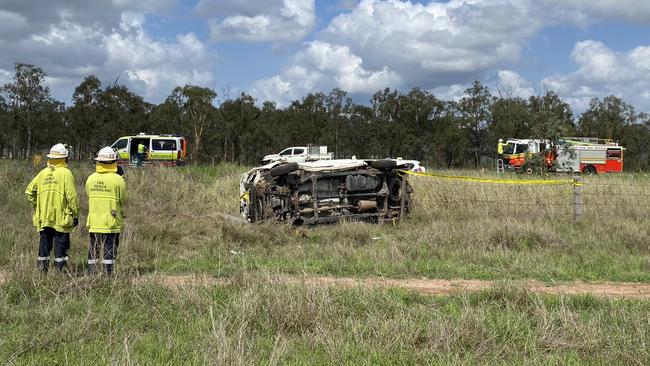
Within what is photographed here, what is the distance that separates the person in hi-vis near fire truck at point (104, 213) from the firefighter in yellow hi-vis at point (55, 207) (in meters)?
0.39

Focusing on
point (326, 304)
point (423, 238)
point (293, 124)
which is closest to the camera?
point (326, 304)

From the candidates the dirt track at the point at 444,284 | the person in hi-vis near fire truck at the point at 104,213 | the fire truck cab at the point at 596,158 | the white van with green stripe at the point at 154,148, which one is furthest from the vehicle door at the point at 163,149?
the person in hi-vis near fire truck at the point at 104,213

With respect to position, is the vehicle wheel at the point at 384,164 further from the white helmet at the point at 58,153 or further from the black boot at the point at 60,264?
the black boot at the point at 60,264

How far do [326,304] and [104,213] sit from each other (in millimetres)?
3412

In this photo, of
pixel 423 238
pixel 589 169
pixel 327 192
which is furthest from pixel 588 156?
pixel 423 238

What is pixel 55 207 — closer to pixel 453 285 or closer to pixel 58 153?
pixel 58 153

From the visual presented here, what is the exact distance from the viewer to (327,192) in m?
13.7

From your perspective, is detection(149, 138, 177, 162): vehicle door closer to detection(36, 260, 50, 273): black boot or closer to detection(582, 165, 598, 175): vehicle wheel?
detection(36, 260, 50, 273): black boot

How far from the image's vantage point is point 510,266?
8.38 metres

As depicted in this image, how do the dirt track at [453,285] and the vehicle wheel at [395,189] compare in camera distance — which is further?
the vehicle wheel at [395,189]

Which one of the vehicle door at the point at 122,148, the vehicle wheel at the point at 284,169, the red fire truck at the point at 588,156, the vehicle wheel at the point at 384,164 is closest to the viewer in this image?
the vehicle wheel at the point at 284,169

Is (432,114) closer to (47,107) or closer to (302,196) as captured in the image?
(47,107)

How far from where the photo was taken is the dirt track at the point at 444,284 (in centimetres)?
684

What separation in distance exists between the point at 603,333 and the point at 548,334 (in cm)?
51
